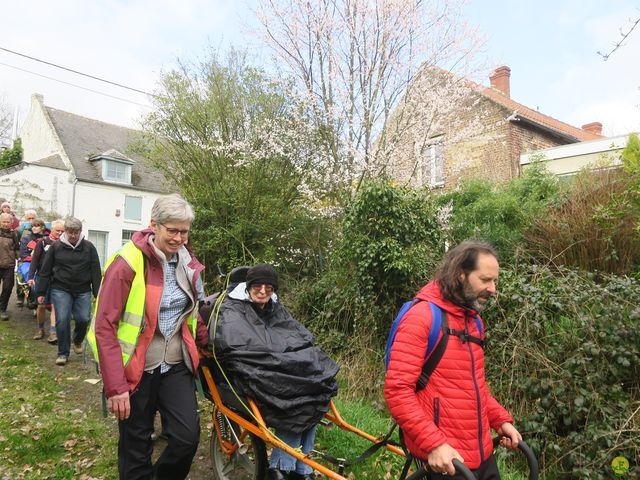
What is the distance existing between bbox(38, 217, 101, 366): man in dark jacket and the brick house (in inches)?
218

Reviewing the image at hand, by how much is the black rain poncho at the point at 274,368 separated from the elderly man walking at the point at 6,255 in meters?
6.69

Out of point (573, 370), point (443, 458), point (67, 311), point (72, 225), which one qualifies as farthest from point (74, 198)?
point (443, 458)

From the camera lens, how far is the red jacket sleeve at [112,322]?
2.76 meters

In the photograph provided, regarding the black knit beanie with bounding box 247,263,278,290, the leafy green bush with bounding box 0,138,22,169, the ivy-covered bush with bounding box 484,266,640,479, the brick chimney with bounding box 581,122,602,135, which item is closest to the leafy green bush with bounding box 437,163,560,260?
the ivy-covered bush with bounding box 484,266,640,479

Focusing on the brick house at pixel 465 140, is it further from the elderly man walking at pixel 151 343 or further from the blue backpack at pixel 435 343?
the blue backpack at pixel 435 343

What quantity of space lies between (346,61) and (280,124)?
6.46 feet

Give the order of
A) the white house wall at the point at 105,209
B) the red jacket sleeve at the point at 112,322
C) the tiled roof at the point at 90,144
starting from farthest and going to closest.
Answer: the tiled roof at the point at 90,144
the white house wall at the point at 105,209
the red jacket sleeve at the point at 112,322

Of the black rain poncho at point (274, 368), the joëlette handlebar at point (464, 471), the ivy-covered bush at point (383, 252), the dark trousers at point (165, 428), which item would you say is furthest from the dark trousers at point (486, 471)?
the ivy-covered bush at point (383, 252)

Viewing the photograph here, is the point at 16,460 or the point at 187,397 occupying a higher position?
Answer: the point at 187,397

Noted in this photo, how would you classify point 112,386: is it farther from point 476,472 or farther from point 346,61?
Result: point 346,61

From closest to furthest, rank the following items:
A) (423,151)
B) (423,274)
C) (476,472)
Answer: (476,472)
(423,274)
(423,151)

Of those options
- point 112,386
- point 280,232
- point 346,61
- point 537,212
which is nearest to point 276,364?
point 112,386

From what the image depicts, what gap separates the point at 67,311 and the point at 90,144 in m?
26.4

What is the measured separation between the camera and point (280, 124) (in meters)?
10.5
